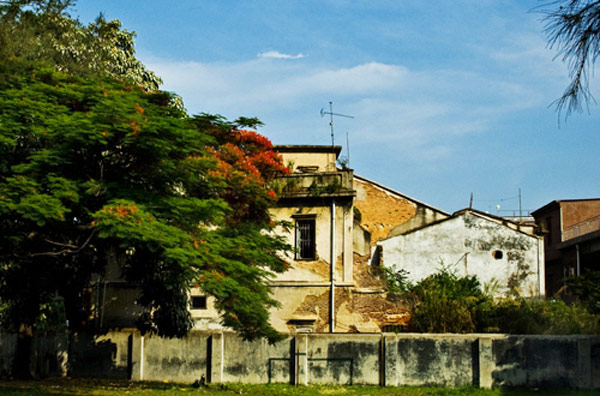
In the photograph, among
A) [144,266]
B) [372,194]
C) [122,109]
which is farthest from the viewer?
[372,194]

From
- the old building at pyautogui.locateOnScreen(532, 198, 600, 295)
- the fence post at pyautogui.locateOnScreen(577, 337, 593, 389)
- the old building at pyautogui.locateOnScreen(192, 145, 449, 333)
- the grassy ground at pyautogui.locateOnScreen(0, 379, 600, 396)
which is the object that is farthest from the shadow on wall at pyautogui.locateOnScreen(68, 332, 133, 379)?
the old building at pyautogui.locateOnScreen(532, 198, 600, 295)

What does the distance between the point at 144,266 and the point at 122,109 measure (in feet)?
13.3

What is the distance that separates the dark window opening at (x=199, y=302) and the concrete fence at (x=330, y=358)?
446 centimetres

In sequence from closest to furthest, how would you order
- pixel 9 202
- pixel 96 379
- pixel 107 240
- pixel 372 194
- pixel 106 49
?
pixel 9 202 < pixel 107 240 < pixel 96 379 < pixel 106 49 < pixel 372 194

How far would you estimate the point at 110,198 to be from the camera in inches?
571

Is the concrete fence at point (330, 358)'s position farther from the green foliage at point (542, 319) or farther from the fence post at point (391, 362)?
the green foliage at point (542, 319)

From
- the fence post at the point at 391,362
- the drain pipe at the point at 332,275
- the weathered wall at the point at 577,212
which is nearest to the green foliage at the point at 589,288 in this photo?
the fence post at the point at 391,362

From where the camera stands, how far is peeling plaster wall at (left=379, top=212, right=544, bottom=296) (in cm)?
2720

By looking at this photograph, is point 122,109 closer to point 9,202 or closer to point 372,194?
point 9,202

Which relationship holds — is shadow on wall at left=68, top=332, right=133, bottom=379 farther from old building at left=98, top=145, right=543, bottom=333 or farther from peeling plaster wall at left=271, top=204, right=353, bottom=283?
peeling plaster wall at left=271, top=204, right=353, bottom=283

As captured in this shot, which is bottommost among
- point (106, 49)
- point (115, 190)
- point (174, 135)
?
point (115, 190)

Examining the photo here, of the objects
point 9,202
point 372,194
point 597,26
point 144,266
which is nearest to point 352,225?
point 372,194

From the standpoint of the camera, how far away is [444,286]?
24641mm

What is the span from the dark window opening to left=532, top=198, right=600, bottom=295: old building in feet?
55.1
